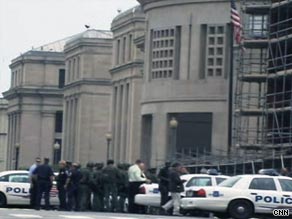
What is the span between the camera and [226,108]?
89.5m

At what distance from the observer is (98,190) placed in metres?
45.8

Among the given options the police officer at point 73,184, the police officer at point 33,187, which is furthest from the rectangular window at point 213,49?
the police officer at point 33,187

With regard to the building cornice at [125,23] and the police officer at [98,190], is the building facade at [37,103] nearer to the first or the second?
the building cornice at [125,23]

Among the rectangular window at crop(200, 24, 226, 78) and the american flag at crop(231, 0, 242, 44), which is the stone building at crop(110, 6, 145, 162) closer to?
the rectangular window at crop(200, 24, 226, 78)

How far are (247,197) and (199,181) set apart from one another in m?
4.02

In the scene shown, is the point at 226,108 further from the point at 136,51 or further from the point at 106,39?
the point at 106,39

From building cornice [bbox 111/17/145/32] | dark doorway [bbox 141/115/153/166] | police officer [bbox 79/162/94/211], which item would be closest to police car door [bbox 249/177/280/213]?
police officer [bbox 79/162/94/211]

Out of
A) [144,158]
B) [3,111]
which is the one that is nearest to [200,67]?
[144,158]

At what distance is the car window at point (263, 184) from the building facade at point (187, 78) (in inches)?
1843

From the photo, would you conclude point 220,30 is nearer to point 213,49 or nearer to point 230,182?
point 213,49

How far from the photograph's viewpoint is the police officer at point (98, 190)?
4547 centimetres

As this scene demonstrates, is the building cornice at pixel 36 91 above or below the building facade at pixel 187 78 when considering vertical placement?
above

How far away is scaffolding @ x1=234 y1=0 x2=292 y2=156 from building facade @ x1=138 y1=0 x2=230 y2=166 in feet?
18.9

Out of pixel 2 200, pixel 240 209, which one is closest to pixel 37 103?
pixel 2 200
